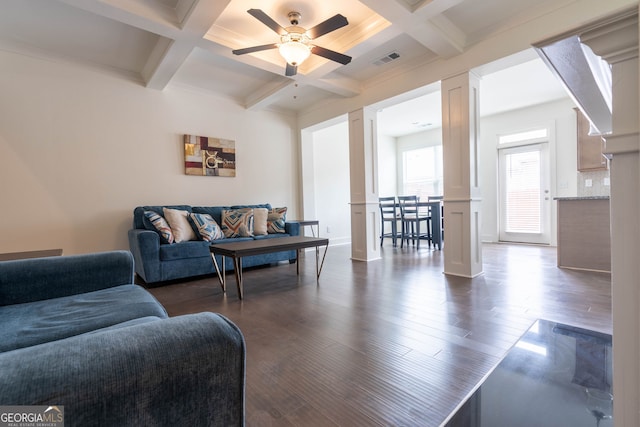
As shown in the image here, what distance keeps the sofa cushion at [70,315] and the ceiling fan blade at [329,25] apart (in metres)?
2.33

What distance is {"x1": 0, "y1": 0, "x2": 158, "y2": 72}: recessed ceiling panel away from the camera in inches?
103

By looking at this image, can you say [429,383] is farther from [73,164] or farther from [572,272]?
[73,164]

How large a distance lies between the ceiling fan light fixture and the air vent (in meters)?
1.23

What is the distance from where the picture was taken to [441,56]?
3309 mm

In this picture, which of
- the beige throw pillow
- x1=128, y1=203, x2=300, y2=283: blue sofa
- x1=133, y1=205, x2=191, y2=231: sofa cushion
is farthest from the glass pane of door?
x1=133, y1=205, x2=191, y2=231: sofa cushion

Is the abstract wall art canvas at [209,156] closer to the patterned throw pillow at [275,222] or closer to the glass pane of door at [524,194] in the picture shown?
the patterned throw pillow at [275,222]

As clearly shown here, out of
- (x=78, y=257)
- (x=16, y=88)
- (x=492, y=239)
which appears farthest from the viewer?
(x=492, y=239)

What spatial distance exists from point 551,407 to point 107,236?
14.4ft

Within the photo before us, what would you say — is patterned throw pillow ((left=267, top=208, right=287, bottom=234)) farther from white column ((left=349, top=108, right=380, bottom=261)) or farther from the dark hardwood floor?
white column ((left=349, top=108, right=380, bottom=261))

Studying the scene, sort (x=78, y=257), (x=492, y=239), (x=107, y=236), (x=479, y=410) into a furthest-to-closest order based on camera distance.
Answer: (x=492, y=239) → (x=107, y=236) → (x=78, y=257) → (x=479, y=410)

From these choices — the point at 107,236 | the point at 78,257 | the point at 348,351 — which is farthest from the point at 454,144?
the point at 107,236

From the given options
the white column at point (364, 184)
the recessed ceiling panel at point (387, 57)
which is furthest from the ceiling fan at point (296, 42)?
the white column at point (364, 184)

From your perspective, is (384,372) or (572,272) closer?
(384,372)

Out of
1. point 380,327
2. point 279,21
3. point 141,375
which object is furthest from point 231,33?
point 141,375
